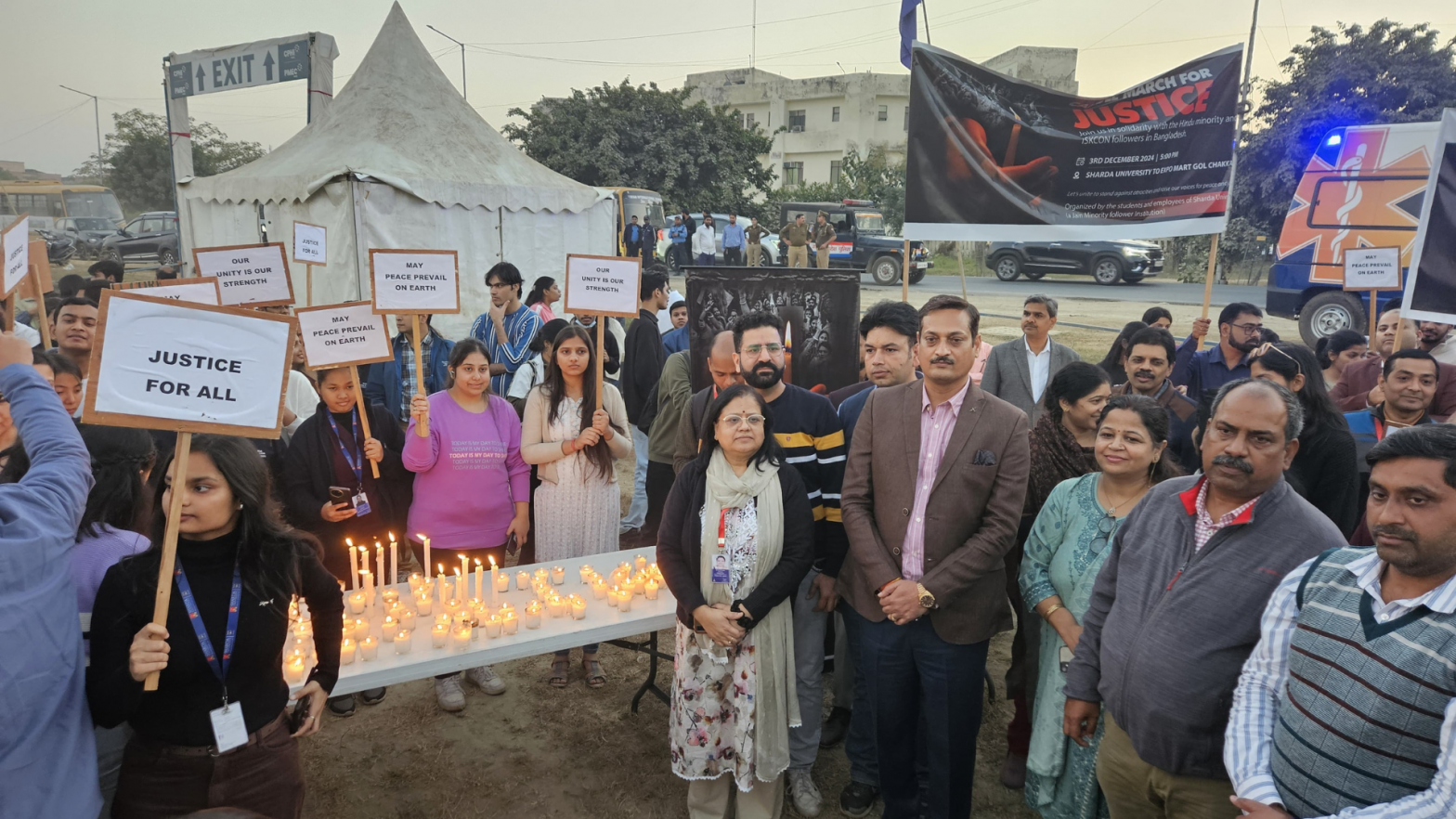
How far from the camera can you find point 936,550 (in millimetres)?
3135

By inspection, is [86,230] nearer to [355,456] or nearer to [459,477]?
[355,456]

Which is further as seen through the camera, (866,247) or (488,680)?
(866,247)

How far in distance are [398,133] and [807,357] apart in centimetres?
905

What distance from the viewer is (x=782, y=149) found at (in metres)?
53.1

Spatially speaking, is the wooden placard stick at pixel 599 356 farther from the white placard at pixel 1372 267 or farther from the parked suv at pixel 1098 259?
the parked suv at pixel 1098 259

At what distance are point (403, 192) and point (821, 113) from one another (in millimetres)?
45488

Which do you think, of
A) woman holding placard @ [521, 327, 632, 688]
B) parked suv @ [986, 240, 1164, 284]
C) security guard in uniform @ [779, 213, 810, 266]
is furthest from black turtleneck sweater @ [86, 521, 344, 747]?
parked suv @ [986, 240, 1164, 284]

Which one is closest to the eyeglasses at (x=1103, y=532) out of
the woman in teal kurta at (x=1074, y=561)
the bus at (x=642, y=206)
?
the woman in teal kurta at (x=1074, y=561)

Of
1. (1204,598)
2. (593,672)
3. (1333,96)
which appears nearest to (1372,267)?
(1204,598)

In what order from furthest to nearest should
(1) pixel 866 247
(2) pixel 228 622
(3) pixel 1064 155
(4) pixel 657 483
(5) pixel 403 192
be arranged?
(1) pixel 866 247, (5) pixel 403 192, (4) pixel 657 483, (3) pixel 1064 155, (2) pixel 228 622

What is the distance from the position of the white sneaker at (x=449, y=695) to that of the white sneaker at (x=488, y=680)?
0.12 meters

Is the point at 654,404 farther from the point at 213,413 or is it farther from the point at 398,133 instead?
the point at 398,133

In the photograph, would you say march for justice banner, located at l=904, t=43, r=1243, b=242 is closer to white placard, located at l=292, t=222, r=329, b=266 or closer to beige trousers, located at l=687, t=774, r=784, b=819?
beige trousers, located at l=687, t=774, r=784, b=819

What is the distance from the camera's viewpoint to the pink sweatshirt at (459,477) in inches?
165
